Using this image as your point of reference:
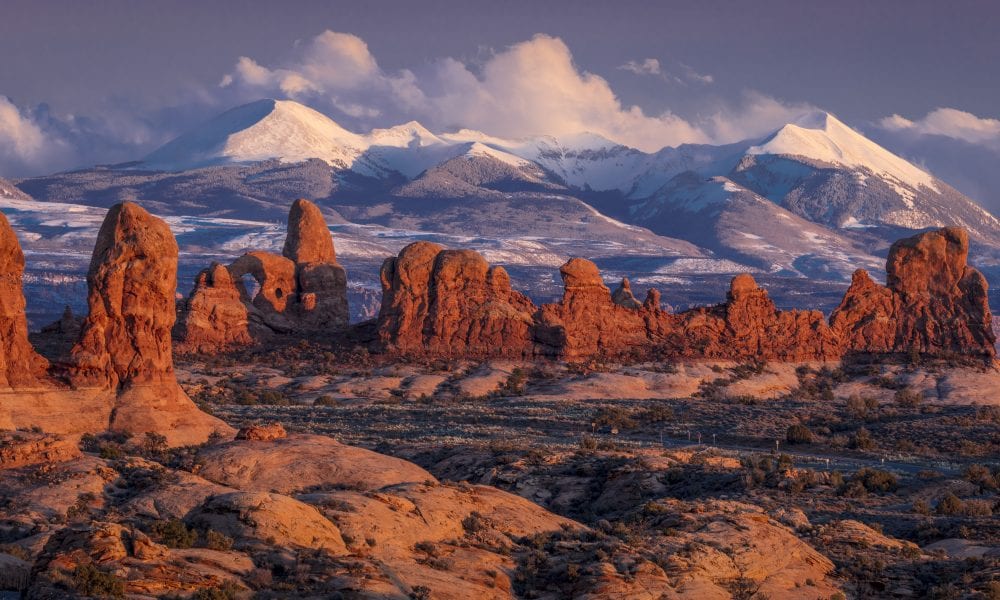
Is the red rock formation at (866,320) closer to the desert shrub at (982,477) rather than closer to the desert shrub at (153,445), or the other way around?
the desert shrub at (982,477)

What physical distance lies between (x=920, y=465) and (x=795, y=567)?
21564 millimetres

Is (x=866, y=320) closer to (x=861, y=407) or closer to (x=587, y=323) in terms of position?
(x=587, y=323)

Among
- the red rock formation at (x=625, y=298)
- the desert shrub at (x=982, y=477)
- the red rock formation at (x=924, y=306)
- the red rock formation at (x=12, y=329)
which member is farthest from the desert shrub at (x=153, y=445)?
the red rock formation at (x=924, y=306)

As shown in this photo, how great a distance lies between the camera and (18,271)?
42750 mm

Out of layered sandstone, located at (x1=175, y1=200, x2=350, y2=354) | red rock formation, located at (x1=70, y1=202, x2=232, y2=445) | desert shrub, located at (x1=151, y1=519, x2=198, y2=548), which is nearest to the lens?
desert shrub, located at (x1=151, y1=519, x2=198, y2=548)

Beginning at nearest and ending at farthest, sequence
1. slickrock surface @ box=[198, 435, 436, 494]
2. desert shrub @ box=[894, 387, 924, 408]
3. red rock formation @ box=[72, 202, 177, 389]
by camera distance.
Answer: slickrock surface @ box=[198, 435, 436, 494] → red rock formation @ box=[72, 202, 177, 389] → desert shrub @ box=[894, 387, 924, 408]

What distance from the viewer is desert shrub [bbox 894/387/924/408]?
2963 inches

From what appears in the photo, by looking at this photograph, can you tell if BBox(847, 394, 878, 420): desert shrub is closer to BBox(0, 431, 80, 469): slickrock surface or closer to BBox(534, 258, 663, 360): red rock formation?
BBox(534, 258, 663, 360): red rock formation

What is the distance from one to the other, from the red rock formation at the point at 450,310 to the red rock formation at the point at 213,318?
7662 mm

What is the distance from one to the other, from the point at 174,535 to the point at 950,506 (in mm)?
20309

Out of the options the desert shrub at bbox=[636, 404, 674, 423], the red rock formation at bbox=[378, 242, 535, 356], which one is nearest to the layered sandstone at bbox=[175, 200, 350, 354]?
the red rock formation at bbox=[378, 242, 535, 356]

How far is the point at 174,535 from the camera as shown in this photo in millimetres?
25922

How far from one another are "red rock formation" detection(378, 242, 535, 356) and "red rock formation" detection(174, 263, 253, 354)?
7.66 m

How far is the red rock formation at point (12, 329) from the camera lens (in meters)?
41.5
